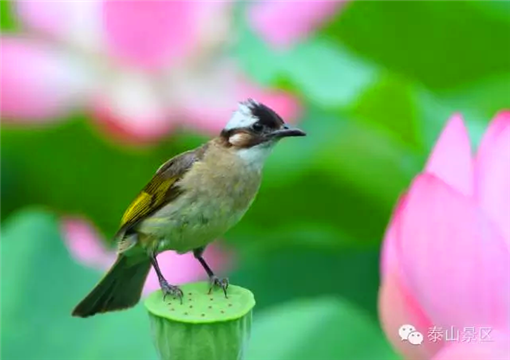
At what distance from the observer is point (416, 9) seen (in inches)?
41.9

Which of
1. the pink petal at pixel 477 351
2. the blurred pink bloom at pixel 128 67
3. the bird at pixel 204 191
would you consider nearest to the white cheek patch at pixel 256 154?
the bird at pixel 204 191

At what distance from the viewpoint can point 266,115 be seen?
44 cm

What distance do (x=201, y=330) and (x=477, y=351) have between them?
0.44 feet

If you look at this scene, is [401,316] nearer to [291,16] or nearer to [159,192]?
[159,192]

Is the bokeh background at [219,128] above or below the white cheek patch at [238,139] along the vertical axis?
below

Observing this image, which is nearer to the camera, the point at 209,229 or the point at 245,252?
the point at 209,229

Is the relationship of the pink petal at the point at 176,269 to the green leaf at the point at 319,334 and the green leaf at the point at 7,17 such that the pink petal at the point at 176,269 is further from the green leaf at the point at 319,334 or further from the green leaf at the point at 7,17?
the green leaf at the point at 7,17

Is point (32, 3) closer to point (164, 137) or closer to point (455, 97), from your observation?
point (164, 137)

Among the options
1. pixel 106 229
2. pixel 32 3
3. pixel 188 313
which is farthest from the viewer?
pixel 106 229

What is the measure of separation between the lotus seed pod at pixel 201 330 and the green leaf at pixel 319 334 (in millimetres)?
296

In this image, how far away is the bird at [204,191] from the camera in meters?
0.44

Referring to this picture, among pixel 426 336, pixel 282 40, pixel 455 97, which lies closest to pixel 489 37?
pixel 455 97

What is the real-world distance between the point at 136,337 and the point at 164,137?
30cm

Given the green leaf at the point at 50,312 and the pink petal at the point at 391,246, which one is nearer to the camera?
the pink petal at the point at 391,246
